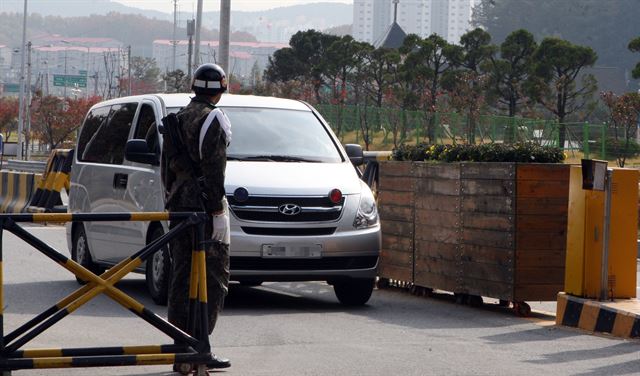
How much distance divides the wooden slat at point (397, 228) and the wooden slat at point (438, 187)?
39cm

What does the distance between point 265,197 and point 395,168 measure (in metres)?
2.53

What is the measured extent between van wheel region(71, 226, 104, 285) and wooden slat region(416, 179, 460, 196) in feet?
10.9

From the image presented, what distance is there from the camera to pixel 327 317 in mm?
11398

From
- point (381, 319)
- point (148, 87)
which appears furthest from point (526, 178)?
point (148, 87)

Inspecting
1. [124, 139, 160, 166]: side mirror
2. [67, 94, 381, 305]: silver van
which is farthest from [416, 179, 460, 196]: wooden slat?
[124, 139, 160, 166]: side mirror

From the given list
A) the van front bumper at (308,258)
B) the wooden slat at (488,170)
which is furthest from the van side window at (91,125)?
the wooden slat at (488,170)

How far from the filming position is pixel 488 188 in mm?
12242

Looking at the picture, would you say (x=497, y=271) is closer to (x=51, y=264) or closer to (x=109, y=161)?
(x=109, y=161)

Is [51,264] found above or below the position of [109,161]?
below

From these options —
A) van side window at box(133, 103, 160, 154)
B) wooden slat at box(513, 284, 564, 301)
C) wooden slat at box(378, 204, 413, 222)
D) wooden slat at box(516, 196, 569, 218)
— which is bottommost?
wooden slat at box(513, 284, 564, 301)

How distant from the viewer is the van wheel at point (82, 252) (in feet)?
44.4

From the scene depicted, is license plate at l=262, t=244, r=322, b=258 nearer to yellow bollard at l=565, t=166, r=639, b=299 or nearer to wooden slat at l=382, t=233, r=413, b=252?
wooden slat at l=382, t=233, r=413, b=252

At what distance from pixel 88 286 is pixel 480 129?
4022 centimetres

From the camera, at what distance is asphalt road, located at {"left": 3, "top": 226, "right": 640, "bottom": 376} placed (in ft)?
28.0
